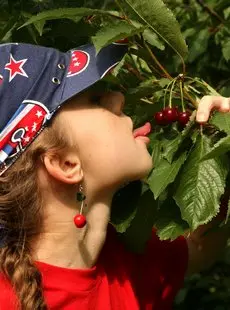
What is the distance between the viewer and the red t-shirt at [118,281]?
6.12ft

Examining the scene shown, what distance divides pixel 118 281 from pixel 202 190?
1.50 ft

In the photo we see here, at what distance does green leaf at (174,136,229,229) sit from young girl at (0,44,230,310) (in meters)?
0.12

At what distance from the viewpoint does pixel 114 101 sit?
1.91 metres

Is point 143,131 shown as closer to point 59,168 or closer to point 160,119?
point 160,119

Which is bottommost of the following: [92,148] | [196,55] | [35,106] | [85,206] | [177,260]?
[196,55]

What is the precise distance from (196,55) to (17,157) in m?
1.54

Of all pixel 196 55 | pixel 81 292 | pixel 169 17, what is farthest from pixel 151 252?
pixel 196 55

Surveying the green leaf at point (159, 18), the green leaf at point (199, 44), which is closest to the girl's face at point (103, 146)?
the green leaf at point (159, 18)

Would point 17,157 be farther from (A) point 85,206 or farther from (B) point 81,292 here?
(B) point 81,292

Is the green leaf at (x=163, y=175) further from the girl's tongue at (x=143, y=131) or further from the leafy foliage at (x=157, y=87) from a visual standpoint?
the girl's tongue at (x=143, y=131)

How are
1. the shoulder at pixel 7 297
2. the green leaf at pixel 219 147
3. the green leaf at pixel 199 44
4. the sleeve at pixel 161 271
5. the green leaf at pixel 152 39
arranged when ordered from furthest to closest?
the green leaf at pixel 199 44
the sleeve at pixel 161 271
the green leaf at pixel 152 39
the shoulder at pixel 7 297
the green leaf at pixel 219 147

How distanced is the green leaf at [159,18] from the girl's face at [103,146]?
240 millimetres

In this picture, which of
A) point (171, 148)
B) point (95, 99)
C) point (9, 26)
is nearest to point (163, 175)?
point (171, 148)

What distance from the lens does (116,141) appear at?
1856 mm
